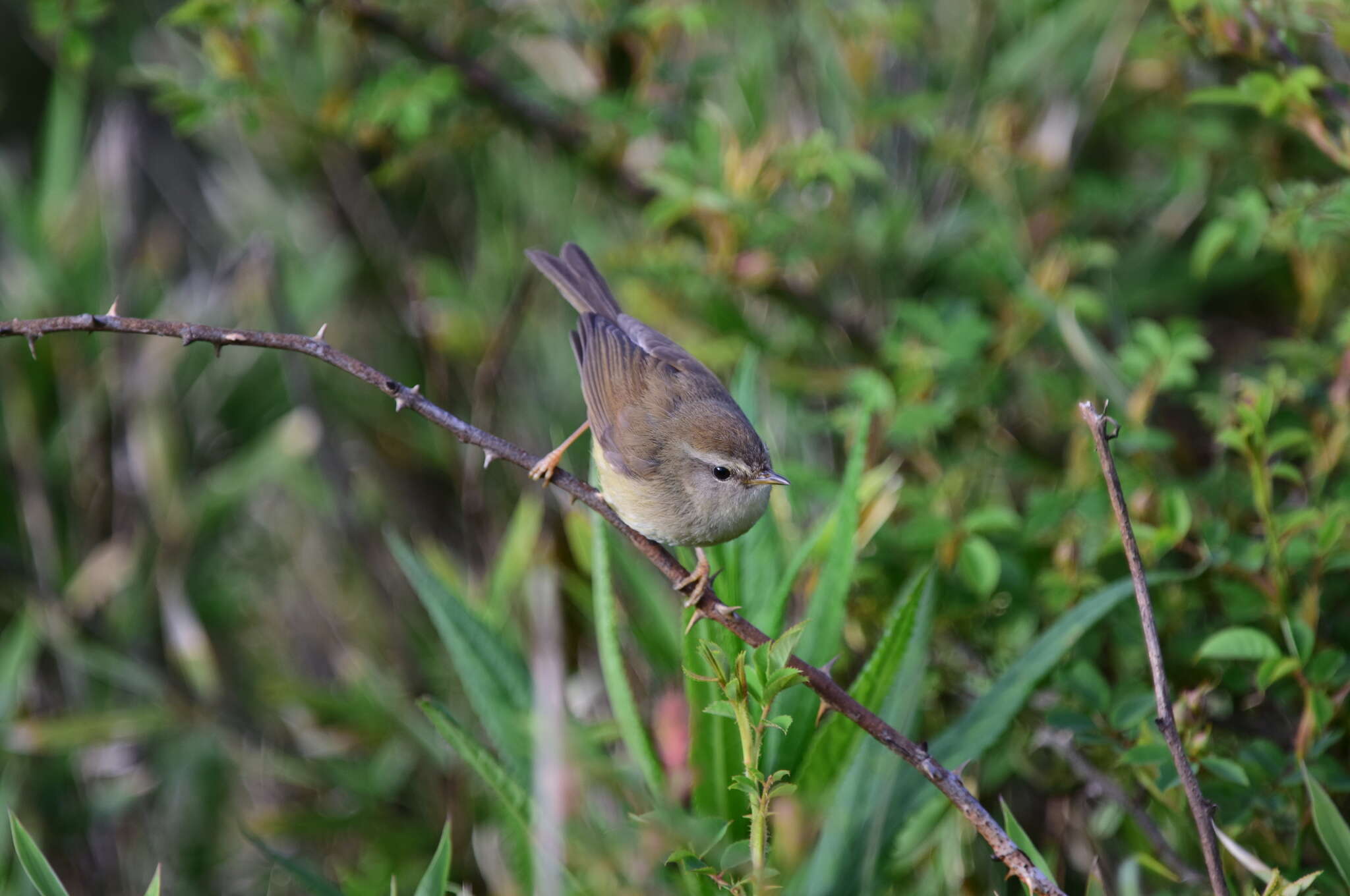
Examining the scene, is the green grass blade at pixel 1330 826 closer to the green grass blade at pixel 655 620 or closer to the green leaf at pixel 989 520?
the green leaf at pixel 989 520

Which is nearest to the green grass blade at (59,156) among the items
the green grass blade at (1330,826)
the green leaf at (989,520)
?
the green leaf at (989,520)

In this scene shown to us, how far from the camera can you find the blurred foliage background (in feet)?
7.40

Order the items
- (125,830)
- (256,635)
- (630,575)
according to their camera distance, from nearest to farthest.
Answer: (630,575) < (125,830) < (256,635)

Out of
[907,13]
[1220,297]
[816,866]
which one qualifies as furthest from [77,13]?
[1220,297]

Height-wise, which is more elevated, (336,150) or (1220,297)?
(336,150)

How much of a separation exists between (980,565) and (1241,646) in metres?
0.53

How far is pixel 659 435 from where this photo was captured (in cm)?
246

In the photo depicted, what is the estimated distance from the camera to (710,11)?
3.10 meters

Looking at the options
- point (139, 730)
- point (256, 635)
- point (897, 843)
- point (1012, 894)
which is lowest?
point (256, 635)

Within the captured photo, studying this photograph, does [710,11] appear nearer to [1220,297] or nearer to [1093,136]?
[1093,136]

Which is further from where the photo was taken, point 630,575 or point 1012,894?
point 630,575

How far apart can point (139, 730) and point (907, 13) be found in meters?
3.29

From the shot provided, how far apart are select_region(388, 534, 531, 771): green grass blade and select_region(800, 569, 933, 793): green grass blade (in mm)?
597

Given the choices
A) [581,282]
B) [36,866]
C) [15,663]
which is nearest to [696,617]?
[581,282]
